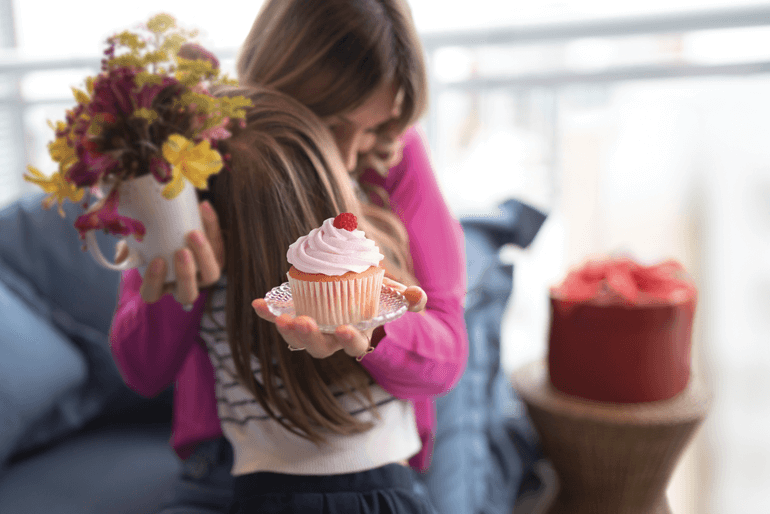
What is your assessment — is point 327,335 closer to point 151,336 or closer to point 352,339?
point 352,339

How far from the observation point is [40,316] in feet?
4.04

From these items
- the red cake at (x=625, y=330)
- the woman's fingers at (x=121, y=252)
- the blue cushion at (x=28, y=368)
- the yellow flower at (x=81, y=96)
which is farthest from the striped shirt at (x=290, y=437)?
the red cake at (x=625, y=330)

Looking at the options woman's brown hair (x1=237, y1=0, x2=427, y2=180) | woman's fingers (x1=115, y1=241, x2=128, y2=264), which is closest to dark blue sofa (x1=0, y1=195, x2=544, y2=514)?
woman's fingers (x1=115, y1=241, x2=128, y2=264)

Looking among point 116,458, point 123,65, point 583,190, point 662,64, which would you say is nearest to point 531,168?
point 583,190

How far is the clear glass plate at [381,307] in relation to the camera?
0.29 meters

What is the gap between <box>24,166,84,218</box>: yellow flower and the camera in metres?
0.40

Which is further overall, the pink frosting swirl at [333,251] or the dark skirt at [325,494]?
the dark skirt at [325,494]

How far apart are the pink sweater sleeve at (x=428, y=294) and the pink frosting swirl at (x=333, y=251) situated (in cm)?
21

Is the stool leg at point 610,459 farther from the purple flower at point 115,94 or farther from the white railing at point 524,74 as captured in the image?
the purple flower at point 115,94

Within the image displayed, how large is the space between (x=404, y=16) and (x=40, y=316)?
3.64 ft

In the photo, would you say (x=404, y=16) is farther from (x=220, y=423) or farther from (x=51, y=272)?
(x=51, y=272)

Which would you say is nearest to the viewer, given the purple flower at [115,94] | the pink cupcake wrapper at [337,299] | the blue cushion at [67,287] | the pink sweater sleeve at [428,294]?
the pink cupcake wrapper at [337,299]

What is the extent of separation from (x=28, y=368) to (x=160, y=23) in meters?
0.94

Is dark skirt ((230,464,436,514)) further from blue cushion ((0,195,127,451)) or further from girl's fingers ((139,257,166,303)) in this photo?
blue cushion ((0,195,127,451))
